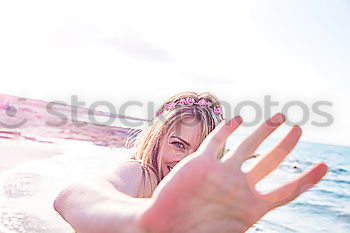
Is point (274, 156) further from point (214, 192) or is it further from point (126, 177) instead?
point (126, 177)

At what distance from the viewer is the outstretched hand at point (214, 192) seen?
98cm

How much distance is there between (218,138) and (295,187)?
10.5 inches

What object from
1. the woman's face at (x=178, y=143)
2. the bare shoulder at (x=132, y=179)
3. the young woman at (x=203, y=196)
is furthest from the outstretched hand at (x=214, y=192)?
the woman's face at (x=178, y=143)

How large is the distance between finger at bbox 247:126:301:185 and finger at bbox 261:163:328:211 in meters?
0.06

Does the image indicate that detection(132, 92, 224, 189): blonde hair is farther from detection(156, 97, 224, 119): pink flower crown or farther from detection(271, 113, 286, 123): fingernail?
detection(271, 113, 286, 123): fingernail

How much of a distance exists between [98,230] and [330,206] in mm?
10313

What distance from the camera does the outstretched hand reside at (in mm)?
981

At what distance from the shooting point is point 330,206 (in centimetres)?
1040

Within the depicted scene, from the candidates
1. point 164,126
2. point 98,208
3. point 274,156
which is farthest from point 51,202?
point 274,156

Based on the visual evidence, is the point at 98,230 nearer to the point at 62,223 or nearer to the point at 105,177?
the point at 105,177

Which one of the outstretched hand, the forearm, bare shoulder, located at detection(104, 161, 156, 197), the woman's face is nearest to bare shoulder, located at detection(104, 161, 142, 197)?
bare shoulder, located at detection(104, 161, 156, 197)

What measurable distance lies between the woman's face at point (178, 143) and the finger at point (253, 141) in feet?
4.52

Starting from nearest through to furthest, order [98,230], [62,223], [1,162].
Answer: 1. [98,230]
2. [62,223]
3. [1,162]

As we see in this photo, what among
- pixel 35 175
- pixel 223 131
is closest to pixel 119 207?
pixel 223 131
